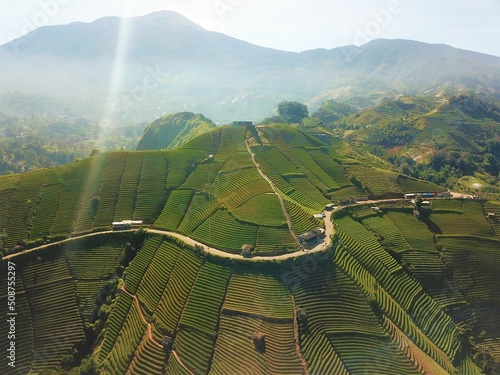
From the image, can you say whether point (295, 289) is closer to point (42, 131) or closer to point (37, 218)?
point (37, 218)

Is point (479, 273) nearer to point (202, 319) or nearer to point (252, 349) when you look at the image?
point (252, 349)

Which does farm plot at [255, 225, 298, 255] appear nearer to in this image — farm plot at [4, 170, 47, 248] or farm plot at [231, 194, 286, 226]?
farm plot at [231, 194, 286, 226]

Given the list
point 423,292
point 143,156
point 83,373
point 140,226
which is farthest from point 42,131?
point 423,292

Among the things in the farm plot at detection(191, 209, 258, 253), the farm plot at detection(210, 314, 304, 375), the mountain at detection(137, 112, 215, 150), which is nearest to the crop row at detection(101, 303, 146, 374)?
the farm plot at detection(210, 314, 304, 375)

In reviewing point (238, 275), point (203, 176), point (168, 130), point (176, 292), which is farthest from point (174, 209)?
point (168, 130)

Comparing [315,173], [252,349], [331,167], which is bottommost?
[252,349]

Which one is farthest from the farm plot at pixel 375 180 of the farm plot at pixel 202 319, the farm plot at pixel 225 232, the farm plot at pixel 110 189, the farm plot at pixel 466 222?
the farm plot at pixel 110 189

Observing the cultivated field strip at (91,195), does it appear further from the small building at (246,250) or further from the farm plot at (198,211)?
the small building at (246,250)

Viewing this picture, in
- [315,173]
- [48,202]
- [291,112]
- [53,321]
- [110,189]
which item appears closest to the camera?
[53,321]
